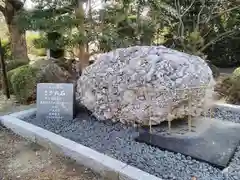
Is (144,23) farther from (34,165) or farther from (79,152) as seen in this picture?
(34,165)

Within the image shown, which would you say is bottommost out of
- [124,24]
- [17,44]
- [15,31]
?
[17,44]

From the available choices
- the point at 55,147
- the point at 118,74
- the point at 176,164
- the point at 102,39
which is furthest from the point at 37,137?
the point at 102,39

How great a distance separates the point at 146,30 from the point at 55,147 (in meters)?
3.91

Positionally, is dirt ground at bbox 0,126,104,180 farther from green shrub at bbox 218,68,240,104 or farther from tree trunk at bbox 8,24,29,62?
tree trunk at bbox 8,24,29,62

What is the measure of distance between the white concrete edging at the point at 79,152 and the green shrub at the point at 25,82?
1004mm

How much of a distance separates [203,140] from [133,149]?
0.68 meters

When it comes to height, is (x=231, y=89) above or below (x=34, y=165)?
above

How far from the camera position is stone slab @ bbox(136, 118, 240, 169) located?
231 cm

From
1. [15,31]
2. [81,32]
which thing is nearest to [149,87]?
[81,32]

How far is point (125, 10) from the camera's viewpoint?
214 inches

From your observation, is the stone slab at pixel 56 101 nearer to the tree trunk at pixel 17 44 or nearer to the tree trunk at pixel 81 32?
the tree trunk at pixel 81 32

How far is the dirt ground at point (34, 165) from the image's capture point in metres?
2.30

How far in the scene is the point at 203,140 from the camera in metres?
2.55

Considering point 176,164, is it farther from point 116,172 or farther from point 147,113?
point 147,113
